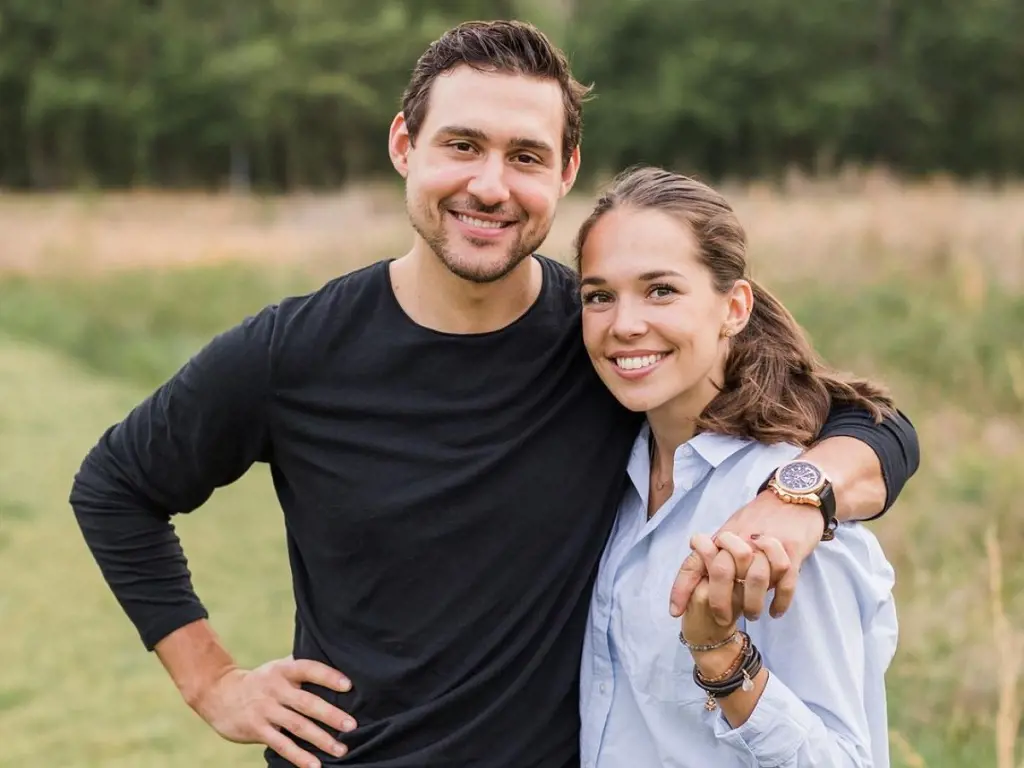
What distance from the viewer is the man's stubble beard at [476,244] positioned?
2.07 m

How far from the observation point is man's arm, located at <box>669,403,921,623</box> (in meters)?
1.58

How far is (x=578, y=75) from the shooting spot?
1470 inches

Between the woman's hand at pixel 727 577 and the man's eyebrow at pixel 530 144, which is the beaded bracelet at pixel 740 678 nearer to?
the woman's hand at pixel 727 577

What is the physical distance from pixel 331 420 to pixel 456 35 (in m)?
0.77

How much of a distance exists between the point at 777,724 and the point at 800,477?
0.39m

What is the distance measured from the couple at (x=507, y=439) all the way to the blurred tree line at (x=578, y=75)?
1424 inches

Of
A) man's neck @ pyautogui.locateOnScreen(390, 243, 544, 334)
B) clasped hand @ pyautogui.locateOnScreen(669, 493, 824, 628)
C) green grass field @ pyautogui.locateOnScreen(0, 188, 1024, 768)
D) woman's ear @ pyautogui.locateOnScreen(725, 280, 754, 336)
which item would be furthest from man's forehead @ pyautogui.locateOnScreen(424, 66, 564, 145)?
green grass field @ pyautogui.locateOnScreen(0, 188, 1024, 768)

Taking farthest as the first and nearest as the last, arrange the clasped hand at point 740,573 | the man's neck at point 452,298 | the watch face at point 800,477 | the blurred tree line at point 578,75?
the blurred tree line at point 578,75 → the man's neck at point 452,298 → the watch face at point 800,477 → the clasped hand at point 740,573

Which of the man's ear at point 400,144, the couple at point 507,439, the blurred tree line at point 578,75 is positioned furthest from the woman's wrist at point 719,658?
the blurred tree line at point 578,75

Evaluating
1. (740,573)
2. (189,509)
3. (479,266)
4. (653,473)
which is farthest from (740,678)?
(189,509)

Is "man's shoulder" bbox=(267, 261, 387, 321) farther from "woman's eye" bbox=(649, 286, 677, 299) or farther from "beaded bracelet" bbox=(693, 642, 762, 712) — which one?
"beaded bracelet" bbox=(693, 642, 762, 712)

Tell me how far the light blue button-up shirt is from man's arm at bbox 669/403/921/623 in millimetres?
62

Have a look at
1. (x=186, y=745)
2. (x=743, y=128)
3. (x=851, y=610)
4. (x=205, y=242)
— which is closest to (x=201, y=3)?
(x=743, y=128)

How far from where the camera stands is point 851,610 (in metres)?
1.75
